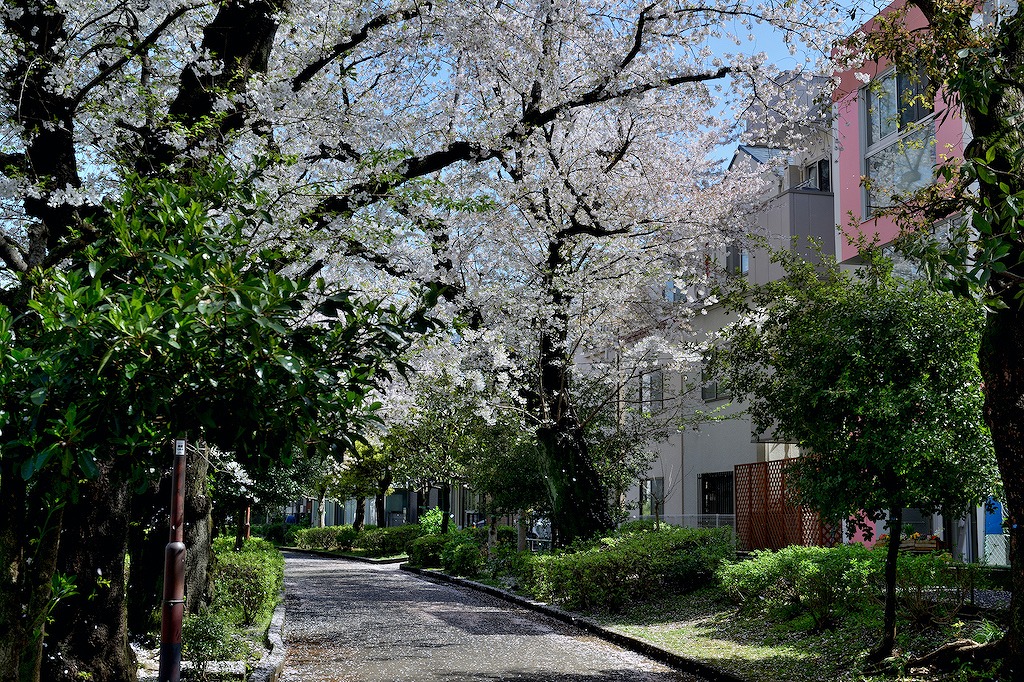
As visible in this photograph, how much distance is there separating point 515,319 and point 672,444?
1608 centimetres

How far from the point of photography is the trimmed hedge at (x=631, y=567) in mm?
16359

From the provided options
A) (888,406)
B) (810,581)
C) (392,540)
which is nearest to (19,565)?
(888,406)

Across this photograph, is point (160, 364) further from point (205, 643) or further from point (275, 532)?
point (275, 532)

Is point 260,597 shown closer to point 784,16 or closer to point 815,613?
point 815,613

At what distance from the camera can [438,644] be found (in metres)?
13.2

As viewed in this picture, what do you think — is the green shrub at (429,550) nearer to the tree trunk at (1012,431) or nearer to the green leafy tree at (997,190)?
the green leafy tree at (997,190)

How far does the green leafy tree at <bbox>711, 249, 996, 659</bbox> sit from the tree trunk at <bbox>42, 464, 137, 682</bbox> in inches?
266

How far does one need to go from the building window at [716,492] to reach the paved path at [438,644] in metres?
11.1

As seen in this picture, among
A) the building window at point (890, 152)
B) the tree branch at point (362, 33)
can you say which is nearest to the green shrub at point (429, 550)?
the building window at point (890, 152)

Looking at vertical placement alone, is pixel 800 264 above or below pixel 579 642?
above

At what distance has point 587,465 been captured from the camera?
19.9 m

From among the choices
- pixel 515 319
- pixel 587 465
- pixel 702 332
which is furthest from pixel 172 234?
pixel 702 332

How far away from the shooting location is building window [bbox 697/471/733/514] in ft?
97.3

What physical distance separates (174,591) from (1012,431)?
6.49 m
